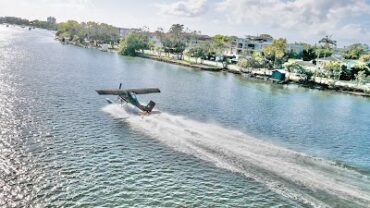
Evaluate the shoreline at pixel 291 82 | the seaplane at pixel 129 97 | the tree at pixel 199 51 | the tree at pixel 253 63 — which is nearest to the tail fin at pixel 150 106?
the seaplane at pixel 129 97

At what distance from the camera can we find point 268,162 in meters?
40.6

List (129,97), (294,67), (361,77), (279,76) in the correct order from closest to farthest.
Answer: (129,97) < (361,77) < (279,76) < (294,67)

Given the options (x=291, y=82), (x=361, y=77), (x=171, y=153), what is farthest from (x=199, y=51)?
(x=171, y=153)

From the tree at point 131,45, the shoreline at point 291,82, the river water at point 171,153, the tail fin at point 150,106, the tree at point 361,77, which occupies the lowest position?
the river water at point 171,153

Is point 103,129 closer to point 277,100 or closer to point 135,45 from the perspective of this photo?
point 277,100

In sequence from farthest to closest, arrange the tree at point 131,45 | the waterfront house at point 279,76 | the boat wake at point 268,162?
the tree at point 131,45
the waterfront house at point 279,76
the boat wake at point 268,162

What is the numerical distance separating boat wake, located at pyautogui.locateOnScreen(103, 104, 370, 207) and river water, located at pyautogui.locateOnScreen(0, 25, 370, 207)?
13 centimetres

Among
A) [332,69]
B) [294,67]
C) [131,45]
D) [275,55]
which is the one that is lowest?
[294,67]

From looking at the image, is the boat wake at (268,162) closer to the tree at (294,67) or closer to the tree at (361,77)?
the tree at (294,67)

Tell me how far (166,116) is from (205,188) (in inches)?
1046

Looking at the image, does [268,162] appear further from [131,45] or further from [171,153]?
[131,45]

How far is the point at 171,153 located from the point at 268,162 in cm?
1097

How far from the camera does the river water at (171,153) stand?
32031mm

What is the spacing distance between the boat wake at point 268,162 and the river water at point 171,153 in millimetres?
126
